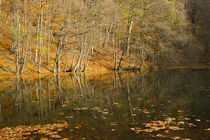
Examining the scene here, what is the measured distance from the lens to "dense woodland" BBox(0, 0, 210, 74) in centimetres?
2761

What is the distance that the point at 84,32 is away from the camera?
27.8 metres

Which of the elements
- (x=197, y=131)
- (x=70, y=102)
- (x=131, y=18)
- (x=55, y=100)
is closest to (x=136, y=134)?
(x=197, y=131)

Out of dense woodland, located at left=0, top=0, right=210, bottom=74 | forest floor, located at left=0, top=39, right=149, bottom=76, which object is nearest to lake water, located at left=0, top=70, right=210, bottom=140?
dense woodland, located at left=0, top=0, right=210, bottom=74

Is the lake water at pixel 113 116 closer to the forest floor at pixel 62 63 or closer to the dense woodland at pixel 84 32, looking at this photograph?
the dense woodland at pixel 84 32

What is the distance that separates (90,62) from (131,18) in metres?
11.0

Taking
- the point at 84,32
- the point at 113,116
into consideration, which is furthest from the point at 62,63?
the point at 113,116

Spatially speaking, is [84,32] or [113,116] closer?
[113,116]

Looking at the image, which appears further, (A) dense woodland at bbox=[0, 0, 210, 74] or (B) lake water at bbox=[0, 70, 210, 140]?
(A) dense woodland at bbox=[0, 0, 210, 74]

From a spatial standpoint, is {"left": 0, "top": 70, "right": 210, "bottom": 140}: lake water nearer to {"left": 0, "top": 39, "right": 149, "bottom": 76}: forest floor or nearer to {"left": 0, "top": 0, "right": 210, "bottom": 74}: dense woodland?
{"left": 0, "top": 0, "right": 210, "bottom": 74}: dense woodland

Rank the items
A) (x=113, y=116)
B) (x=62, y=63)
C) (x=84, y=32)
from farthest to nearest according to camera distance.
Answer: (x=62, y=63), (x=84, y=32), (x=113, y=116)

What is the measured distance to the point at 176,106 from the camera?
35.6 feet

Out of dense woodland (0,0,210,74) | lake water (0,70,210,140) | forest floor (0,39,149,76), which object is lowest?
lake water (0,70,210,140)

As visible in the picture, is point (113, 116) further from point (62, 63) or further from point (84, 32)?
point (62, 63)

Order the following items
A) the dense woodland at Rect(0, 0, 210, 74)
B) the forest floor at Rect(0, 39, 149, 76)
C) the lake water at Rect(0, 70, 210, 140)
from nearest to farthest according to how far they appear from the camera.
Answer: the lake water at Rect(0, 70, 210, 140) < the forest floor at Rect(0, 39, 149, 76) < the dense woodland at Rect(0, 0, 210, 74)
